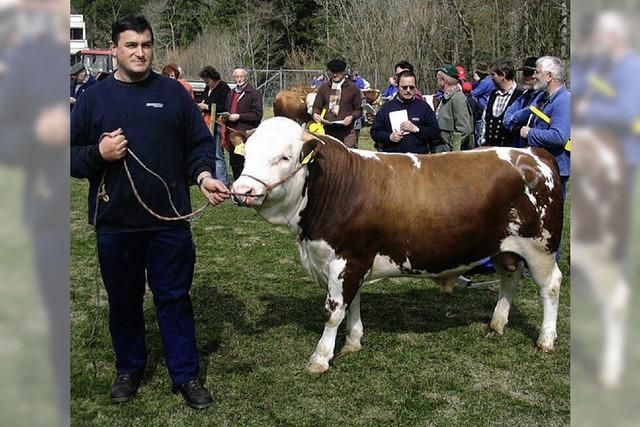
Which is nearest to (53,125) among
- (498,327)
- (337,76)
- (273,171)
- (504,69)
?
(273,171)

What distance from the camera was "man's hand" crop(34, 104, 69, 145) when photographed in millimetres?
986

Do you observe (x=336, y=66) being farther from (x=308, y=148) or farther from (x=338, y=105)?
(x=308, y=148)

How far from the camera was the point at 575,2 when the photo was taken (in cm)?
90

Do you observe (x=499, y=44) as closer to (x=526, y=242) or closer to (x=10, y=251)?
(x=526, y=242)

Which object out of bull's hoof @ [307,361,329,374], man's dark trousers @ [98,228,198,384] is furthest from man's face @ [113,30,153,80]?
bull's hoof @ [307,361,329,374]

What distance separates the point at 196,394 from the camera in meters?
4.03

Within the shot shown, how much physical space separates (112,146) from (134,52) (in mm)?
519

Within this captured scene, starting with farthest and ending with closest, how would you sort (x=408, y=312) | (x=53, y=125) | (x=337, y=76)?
(x=337, y=76) → (x=408, y=312) → (x=53, y=125)

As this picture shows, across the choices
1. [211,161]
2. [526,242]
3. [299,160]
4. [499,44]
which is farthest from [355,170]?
[499,44]

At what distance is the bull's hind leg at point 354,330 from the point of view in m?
4.96

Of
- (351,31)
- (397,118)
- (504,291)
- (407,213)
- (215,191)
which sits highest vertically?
(351,31)

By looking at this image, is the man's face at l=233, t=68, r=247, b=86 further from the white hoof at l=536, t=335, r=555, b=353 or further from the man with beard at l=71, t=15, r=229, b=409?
the white hoof at l=536, t=335, r=555, b=353

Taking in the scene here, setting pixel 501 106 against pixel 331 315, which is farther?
pixel 501 106

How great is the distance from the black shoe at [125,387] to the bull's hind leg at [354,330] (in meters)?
1.53
